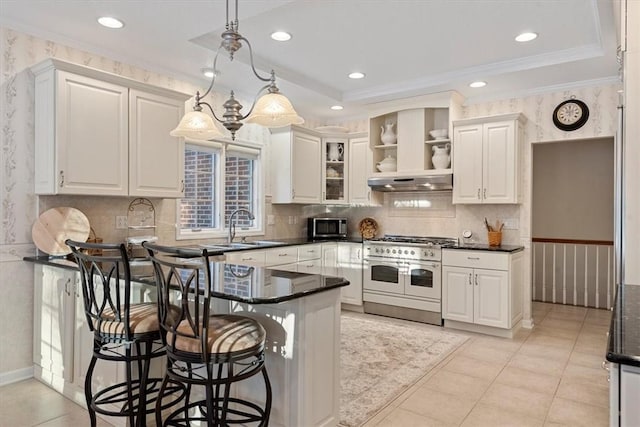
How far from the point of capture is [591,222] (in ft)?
19.4

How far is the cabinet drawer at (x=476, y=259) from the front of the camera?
168 inches

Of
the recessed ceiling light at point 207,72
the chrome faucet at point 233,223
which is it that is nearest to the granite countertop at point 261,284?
the chrome faucet at point 233,223

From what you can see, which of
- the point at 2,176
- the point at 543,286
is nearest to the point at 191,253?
the point at 2,176

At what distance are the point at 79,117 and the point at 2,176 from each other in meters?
0.69

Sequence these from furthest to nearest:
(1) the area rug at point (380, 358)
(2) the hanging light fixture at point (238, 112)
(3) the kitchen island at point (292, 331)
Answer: (1) the area rug at point (380, 358) < (2) the hanging light fixture at point (238, 112) < (3) the kitchen island at point (292, 331)

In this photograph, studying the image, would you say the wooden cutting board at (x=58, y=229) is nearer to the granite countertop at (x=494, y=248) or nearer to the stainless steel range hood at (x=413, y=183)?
the stainless steel range hood at (x=413, y=183)

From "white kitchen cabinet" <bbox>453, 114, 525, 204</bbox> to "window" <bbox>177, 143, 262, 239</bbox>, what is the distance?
2.45m

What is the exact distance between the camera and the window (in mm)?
4461

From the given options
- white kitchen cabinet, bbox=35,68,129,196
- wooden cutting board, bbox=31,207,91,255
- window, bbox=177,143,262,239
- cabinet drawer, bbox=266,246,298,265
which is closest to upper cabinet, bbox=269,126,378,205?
window, bbox=177,143,262,239

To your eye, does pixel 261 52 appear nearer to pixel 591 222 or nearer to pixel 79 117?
pixel 79 117

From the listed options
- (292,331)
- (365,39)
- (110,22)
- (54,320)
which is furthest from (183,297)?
A: (365,39)

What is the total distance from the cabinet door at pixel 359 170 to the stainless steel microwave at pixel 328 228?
0.41m

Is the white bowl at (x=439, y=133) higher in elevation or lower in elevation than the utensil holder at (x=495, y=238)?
higher

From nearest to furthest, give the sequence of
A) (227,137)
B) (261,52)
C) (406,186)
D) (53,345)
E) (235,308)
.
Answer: (235,308)
(53,345)
(261,52)
(227,137)
(406,186)
